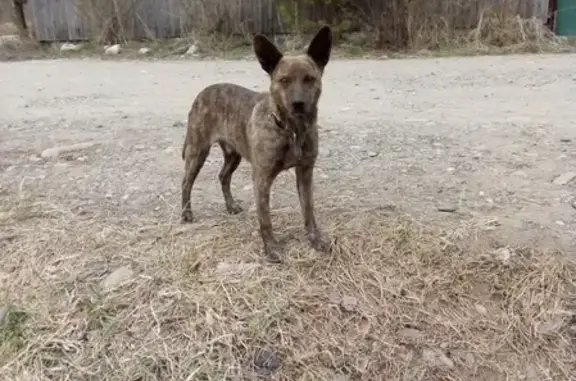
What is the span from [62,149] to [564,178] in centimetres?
415

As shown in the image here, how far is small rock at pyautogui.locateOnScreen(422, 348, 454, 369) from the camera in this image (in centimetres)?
379

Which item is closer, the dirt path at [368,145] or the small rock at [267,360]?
the small rock at [267,360]

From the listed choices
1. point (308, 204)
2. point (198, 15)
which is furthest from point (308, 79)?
point (198, 15)

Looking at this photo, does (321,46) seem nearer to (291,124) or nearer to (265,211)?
(291,124)

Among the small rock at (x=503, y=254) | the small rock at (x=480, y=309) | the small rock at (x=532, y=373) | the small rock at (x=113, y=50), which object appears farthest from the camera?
the small rock at (x=113, y=50)

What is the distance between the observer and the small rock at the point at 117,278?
4.17m

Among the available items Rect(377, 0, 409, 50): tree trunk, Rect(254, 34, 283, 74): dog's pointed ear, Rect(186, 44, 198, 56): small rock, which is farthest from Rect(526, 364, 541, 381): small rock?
Rect(186, 44, 198, 56): small rock

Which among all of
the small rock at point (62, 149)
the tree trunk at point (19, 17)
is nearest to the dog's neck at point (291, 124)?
the small rock at point (62, 149)

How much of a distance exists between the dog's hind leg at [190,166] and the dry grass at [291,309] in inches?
11.5

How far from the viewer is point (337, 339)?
3.85 meters

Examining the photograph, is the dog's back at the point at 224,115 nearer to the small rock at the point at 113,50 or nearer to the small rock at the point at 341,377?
the small rock at the point at 341,377

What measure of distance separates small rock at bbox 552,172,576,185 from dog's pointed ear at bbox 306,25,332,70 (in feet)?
7.47

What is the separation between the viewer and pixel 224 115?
4.50m

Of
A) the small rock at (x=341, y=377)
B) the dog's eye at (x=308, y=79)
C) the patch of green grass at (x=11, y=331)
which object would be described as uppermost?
the dog's eye at (x=308, y=79)
